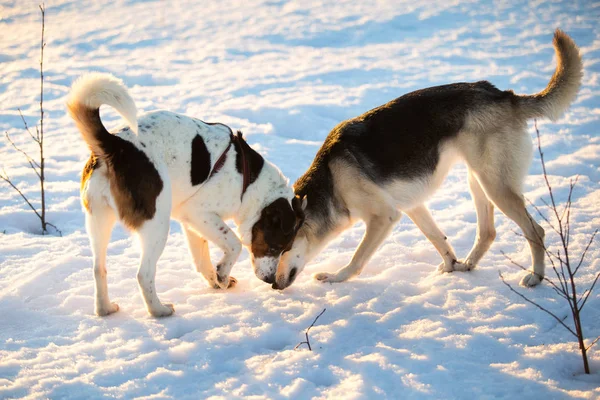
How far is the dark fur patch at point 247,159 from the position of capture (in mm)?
4590

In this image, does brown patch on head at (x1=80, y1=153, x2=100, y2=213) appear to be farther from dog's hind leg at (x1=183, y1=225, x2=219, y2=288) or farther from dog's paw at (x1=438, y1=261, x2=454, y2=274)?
dog's paw at (x1=438, y1=261, x2=454, y2=274)

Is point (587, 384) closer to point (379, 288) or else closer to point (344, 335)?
point (344, 335)

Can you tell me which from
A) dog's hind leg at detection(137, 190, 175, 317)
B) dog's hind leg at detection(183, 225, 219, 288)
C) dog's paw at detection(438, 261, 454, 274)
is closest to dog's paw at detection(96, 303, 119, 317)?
dog's hind leg at detection(137, 190, 175, 317)

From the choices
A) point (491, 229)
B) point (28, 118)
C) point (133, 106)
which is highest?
point (133, 106)

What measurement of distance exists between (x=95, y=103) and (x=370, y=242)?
2.61 m

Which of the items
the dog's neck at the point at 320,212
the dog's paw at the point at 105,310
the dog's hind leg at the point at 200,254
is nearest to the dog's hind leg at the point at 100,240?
the dog's paw at the point at 105,310

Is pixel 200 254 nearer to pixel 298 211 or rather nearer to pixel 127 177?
pixel 298 211

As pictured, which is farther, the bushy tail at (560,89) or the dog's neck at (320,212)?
the dog's neck at (320,212)

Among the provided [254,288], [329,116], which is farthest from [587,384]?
[329,116]

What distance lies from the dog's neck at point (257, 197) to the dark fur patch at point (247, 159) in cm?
5

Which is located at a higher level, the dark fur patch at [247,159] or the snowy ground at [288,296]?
the dark fur patch at [247,159]

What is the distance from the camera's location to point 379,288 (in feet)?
15.5

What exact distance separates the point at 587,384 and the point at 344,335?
59.5 inches

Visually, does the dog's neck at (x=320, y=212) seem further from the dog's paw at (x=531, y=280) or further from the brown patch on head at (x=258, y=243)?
the dog's paw at (x=531, y=280)
